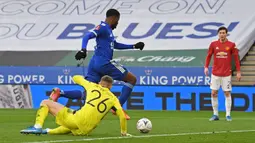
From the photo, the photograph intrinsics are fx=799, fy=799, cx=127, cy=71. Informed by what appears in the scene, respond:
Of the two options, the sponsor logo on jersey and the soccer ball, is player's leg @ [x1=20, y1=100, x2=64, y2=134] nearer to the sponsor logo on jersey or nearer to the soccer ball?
the soccer ball

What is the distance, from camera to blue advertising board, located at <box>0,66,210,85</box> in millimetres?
24609

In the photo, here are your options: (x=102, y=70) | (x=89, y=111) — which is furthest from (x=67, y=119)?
(x=102, y=70)

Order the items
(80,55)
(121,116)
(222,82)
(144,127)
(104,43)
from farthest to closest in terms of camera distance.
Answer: (222,82), (104,43), (80,55), (144,127), (121,116)

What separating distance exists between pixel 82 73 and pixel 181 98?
3756mm

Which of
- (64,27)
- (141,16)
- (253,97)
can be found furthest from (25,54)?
(253,97)

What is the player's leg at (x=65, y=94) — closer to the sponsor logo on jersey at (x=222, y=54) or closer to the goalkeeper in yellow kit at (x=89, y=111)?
the goalkeeper in yellow kit at (x=89, y=111)

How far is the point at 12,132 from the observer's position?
40.4 ft

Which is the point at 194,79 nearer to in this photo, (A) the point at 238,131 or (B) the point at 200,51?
(B) the point at 200,51

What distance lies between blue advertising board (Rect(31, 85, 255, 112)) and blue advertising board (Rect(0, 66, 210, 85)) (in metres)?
0.56

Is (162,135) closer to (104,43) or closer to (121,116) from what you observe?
(121,116)

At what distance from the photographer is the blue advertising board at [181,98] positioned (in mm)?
23016

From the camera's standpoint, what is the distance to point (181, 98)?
23.9m

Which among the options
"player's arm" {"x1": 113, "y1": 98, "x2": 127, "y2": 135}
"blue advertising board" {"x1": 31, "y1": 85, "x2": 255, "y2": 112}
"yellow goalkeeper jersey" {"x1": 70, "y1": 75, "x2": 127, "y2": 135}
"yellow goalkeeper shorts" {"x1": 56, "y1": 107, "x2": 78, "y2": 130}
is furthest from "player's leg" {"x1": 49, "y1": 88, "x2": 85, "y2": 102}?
"blue advertising board" {"x1": 31, "y1": 85, "x2": 255, "y2": 112}

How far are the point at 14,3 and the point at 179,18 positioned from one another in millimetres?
6928
